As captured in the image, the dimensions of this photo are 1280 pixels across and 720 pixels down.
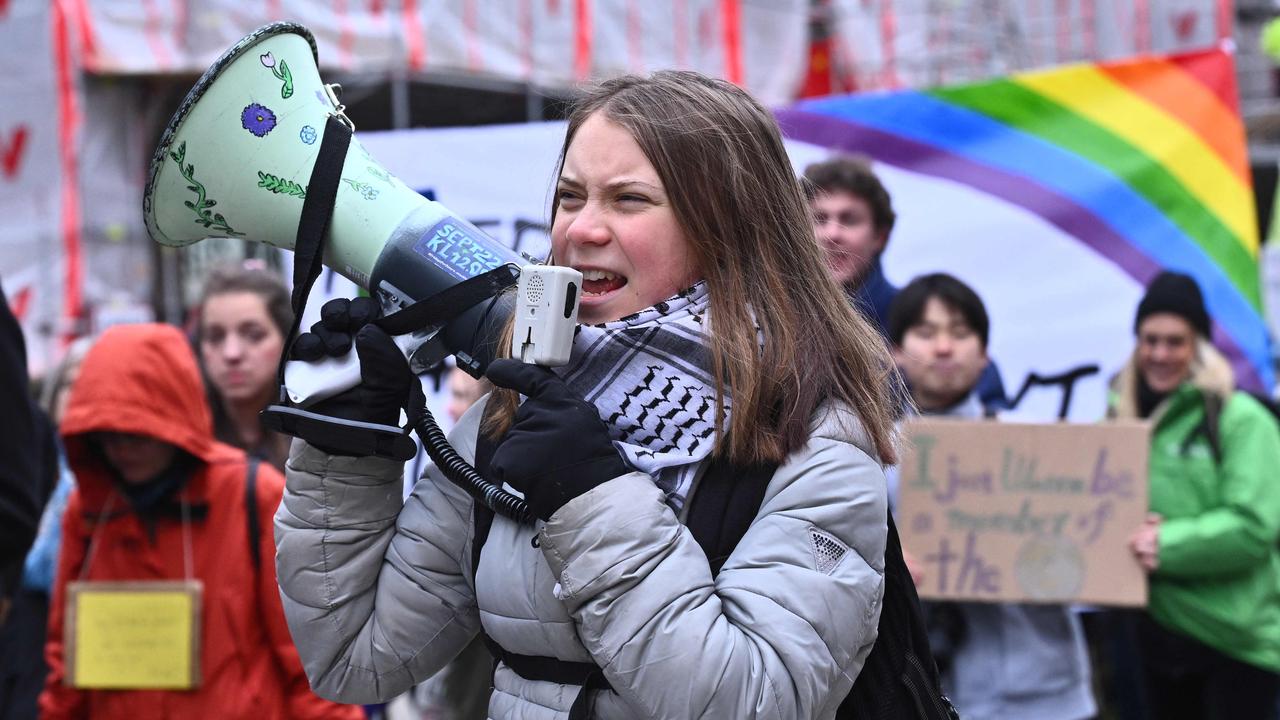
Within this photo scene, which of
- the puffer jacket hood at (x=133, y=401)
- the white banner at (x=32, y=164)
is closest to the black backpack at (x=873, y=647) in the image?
the puffer jacket hood at (x=133, y=401)

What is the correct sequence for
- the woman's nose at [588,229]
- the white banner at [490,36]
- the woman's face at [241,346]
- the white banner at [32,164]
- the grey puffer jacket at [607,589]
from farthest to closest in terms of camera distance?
the white banner at [490,36]
the white banner at [32,164]
the woman's face at [241,346]
the woman's nose at [588,229]
the grey puffer jacket at [607,589]

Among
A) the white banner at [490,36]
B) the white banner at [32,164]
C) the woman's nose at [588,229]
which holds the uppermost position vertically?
the white banner at [490,36]

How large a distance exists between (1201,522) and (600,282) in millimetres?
2742

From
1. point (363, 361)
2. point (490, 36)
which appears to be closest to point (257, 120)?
point (363, 361)

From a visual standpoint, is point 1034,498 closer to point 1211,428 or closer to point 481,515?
point 1211,428

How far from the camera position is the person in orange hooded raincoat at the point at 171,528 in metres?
3.06

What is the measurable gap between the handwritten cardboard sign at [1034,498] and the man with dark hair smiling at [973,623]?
0.33ft

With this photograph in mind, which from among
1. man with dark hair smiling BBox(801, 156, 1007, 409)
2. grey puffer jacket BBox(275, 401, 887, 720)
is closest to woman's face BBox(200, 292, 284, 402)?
man with dark hair smiling BBox(801, 156, 1007, 409)

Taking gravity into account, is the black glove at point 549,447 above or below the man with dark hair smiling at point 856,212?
below

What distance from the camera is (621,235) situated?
6.00 ft

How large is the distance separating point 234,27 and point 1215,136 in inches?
311

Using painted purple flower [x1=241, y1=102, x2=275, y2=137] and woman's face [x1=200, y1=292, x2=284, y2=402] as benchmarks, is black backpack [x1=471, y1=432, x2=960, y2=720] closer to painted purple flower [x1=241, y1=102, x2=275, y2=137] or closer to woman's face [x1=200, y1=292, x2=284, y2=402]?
painted purple flower [x1=241, y1=102, x2=275, y2=137]

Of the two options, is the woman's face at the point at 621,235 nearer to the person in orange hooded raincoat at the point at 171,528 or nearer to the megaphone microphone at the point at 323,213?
the megaphone microphone at the point at 323,213

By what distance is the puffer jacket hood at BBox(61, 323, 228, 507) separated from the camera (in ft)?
10.4
